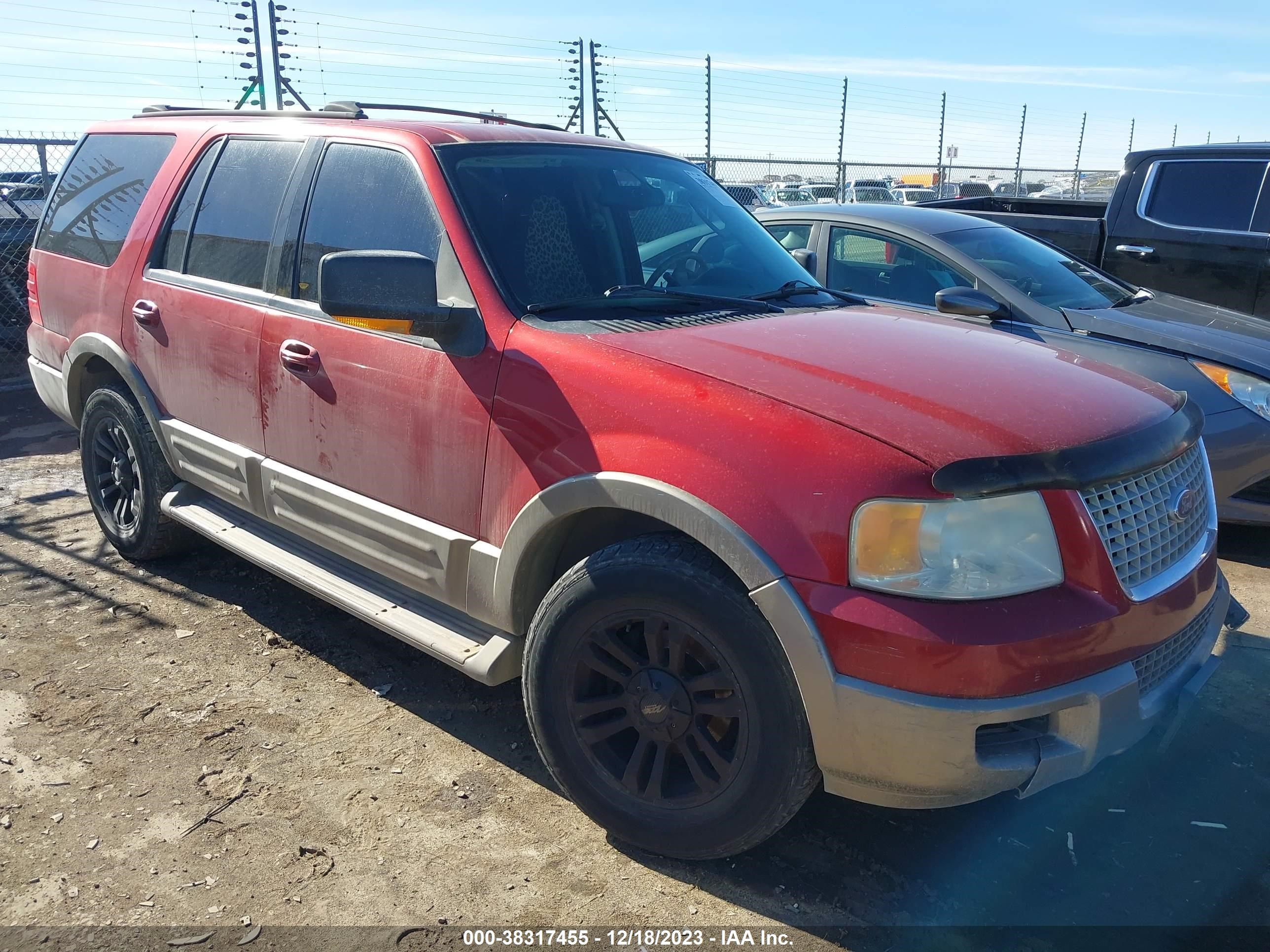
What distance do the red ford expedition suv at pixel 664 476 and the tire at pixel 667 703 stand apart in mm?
10

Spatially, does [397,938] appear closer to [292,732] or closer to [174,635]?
[292,732]

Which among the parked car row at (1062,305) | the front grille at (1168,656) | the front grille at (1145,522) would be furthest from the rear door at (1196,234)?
the front grille at (1168,656)

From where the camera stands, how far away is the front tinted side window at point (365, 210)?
312 cm

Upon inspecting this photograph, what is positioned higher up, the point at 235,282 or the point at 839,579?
the point at 235,282

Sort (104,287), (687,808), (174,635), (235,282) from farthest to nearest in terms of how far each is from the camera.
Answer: (104,287), (174,635), (235,282), (687,808)

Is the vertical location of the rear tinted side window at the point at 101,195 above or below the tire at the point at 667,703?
above

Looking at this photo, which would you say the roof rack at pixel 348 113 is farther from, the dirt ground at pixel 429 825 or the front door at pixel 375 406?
the dirt ground at pixel 429 825

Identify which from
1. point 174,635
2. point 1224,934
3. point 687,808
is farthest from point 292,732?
point 1224,934

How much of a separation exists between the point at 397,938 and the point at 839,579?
54.0 inches

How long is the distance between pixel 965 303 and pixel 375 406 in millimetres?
2832

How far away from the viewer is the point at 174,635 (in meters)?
4.00

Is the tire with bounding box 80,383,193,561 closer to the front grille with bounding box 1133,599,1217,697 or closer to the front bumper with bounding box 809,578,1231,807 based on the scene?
the front bumper with bounding box 809,578,1231,807

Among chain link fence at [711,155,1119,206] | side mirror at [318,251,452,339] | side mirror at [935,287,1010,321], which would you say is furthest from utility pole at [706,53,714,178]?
side mirror at [318,251,452,339]

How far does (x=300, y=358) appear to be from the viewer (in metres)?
3.31
